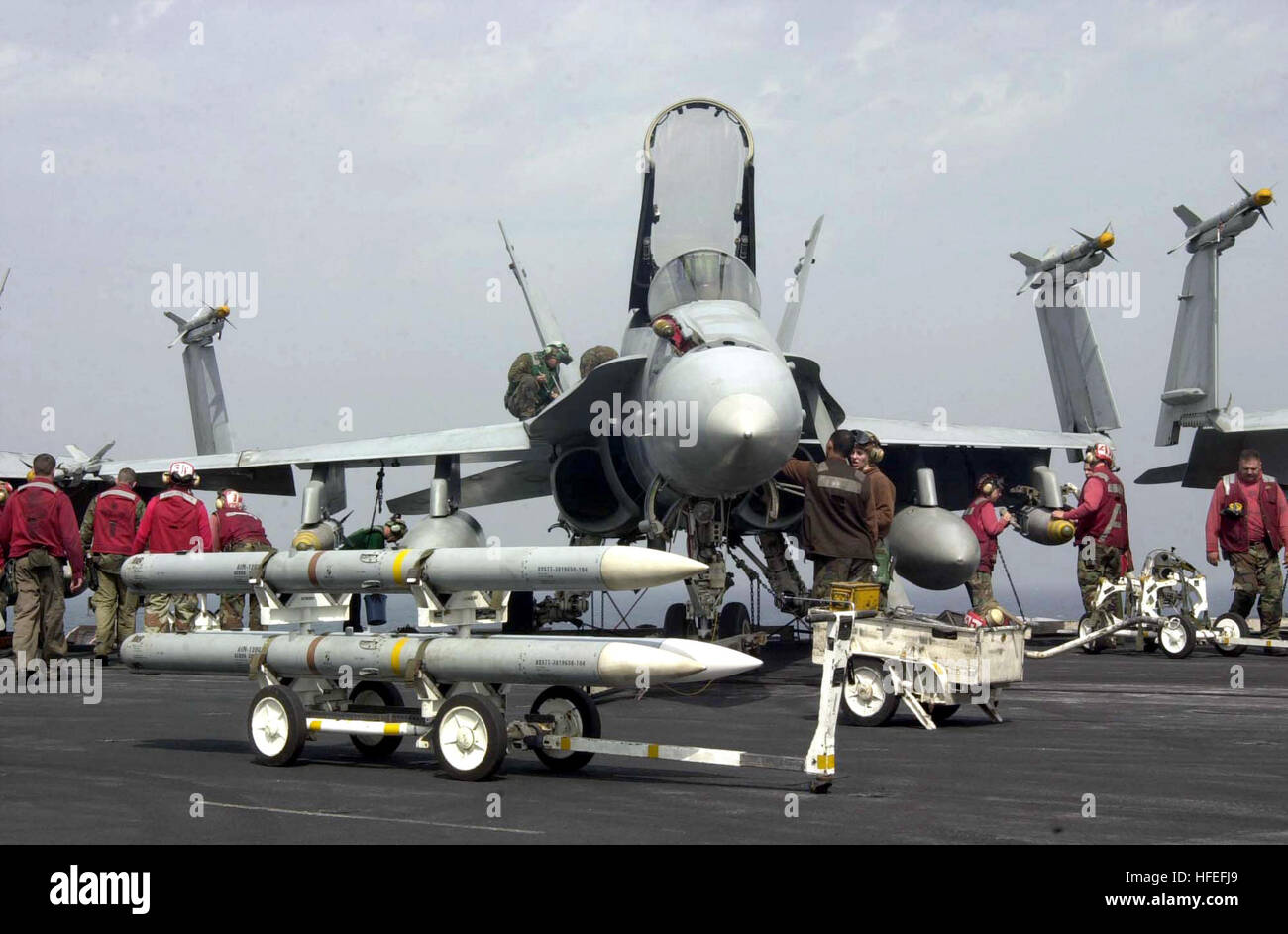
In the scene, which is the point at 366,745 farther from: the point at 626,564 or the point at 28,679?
the point at 28,679

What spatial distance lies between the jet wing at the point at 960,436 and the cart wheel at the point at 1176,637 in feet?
10.4

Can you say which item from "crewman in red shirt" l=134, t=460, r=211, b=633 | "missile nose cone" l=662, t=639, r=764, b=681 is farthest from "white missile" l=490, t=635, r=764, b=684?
"crewman in red shirt" l=134, t=460, r=211, b=633

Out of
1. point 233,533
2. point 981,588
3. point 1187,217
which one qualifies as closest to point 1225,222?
point 1187,217

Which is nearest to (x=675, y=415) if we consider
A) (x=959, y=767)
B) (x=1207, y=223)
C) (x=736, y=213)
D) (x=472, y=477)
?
(x=736, y=213)

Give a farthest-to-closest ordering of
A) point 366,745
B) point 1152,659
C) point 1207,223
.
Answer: point 1207,223 < point 1152,659 < point 366,745

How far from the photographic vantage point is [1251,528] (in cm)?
1539

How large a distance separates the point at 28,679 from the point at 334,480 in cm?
486

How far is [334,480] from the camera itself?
59.1ft

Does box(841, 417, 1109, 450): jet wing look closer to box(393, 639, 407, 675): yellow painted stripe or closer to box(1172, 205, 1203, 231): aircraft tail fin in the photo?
box(1172, 205, 1203, 231): aircraft tail fin

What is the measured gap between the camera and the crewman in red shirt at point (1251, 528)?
15.3 metres

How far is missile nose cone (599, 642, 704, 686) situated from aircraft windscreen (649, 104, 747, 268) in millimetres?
7064

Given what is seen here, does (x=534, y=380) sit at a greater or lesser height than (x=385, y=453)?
greater

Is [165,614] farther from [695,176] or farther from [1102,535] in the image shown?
[1102,535]

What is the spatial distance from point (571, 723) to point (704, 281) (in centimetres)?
620
